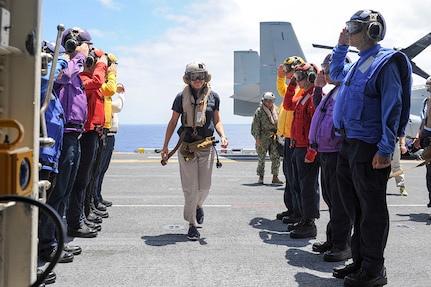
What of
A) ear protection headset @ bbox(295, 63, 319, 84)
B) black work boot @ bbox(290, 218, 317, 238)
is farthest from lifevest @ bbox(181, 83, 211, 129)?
black work boot @ bbox(290, 218, 317, 238)

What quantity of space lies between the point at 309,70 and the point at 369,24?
1.77m

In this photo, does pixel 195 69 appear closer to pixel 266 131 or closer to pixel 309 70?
pixel 309 70

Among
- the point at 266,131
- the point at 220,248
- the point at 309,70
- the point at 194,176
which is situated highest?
the point at 309,70

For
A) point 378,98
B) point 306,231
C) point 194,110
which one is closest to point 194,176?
point 194,110

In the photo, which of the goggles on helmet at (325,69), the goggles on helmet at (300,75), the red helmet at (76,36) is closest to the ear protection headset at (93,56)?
the red helmet at (76,36)

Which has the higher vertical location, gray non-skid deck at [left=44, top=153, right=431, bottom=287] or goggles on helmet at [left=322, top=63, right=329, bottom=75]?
goggles on helmet at [left=322, top=63, right=329, bottom=75]

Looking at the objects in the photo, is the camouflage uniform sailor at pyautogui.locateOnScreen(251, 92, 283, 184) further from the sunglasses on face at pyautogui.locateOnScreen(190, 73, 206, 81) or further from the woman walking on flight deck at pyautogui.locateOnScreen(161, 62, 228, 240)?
the sunglasses on face at pyautogui.locateOnScreen(190, 73, 206, 81)

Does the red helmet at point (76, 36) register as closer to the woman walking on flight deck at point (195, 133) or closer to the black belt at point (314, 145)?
the woman walking on flight deck at point (195, 133)

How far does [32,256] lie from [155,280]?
1.91m

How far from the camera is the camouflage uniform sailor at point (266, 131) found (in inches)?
392

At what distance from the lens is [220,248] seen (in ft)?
15.5

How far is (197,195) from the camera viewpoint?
17.4ft

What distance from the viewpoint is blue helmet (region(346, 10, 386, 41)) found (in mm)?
3492

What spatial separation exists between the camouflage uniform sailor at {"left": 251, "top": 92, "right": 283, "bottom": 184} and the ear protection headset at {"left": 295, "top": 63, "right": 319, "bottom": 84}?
4.48m
